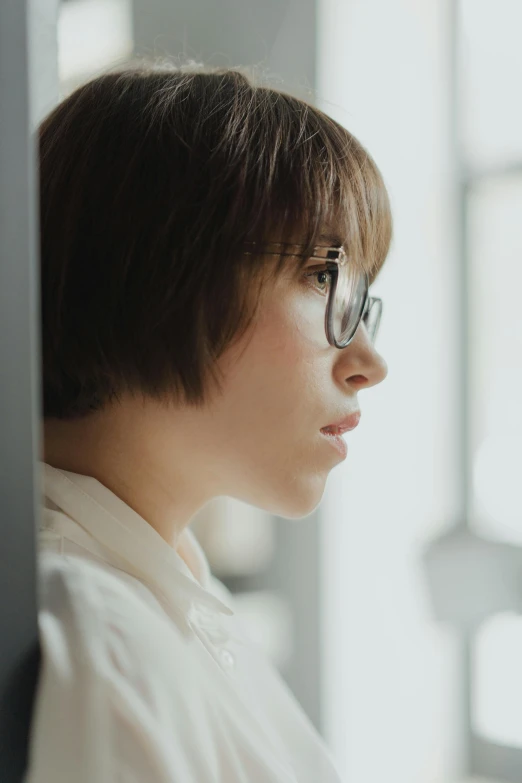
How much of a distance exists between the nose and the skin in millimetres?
10

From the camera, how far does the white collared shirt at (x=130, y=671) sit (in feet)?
0.79

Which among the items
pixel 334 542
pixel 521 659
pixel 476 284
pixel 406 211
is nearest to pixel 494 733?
pixel 521 659

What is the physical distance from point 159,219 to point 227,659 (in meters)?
0.22

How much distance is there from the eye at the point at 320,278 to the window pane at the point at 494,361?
0.81m

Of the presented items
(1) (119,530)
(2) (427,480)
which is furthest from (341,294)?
(2) (427,480)

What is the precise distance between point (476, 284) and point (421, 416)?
22 centimetres

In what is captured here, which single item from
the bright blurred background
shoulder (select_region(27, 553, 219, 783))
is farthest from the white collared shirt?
the bright blurred background

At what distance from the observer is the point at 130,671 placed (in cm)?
27

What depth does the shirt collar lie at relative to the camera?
1.12ft

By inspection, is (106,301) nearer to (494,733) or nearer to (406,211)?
(406,211)

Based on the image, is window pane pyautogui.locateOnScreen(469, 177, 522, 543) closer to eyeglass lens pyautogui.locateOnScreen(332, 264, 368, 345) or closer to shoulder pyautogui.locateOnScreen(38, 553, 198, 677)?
eyeglass lens pyautogui.locateOnScreen(332, 264, 368, 345)

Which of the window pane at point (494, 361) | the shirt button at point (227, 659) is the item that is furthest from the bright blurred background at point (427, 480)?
the shirt button at point (227, 659)

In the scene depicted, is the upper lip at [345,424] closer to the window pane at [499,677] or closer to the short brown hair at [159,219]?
the short brown hair at [159,219]

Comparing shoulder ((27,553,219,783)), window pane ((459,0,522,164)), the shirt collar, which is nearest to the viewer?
shoulder ((27,553,219,783))
